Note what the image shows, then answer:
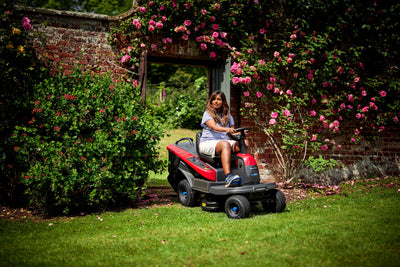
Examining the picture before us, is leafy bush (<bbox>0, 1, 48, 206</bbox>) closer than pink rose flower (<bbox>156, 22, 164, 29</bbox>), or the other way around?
leafy bush (<bbox>0, 1, 48, 206</bbox>)

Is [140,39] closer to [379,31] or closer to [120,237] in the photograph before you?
[120,237]

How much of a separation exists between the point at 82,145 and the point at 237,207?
78.4 inches

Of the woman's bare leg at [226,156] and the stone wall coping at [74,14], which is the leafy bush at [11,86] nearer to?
the stone wall coping at [74,14]

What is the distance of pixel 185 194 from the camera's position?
16.1ft

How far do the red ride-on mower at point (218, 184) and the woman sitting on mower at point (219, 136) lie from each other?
0.28ft

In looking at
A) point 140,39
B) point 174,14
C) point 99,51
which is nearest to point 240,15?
point 174,14

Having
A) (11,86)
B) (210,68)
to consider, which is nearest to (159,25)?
(210,68)

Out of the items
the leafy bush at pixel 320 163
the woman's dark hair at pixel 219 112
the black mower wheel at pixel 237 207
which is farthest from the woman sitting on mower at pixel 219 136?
the leafy bush at pixel 320 163

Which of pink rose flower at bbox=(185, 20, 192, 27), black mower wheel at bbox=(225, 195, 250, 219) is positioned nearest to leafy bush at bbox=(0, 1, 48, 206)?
pink rose flower at bbox=(185, 20, 192, 27)

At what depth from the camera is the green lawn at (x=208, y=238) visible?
2.71m

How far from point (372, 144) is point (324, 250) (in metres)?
5.20

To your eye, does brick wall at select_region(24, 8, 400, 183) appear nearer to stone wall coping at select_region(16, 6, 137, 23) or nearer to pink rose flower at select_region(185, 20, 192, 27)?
stone wall coping at select_region(16, 6, 137, 23)

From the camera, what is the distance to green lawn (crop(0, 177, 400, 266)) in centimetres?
271

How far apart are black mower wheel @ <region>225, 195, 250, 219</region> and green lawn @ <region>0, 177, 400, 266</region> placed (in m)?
0.07
